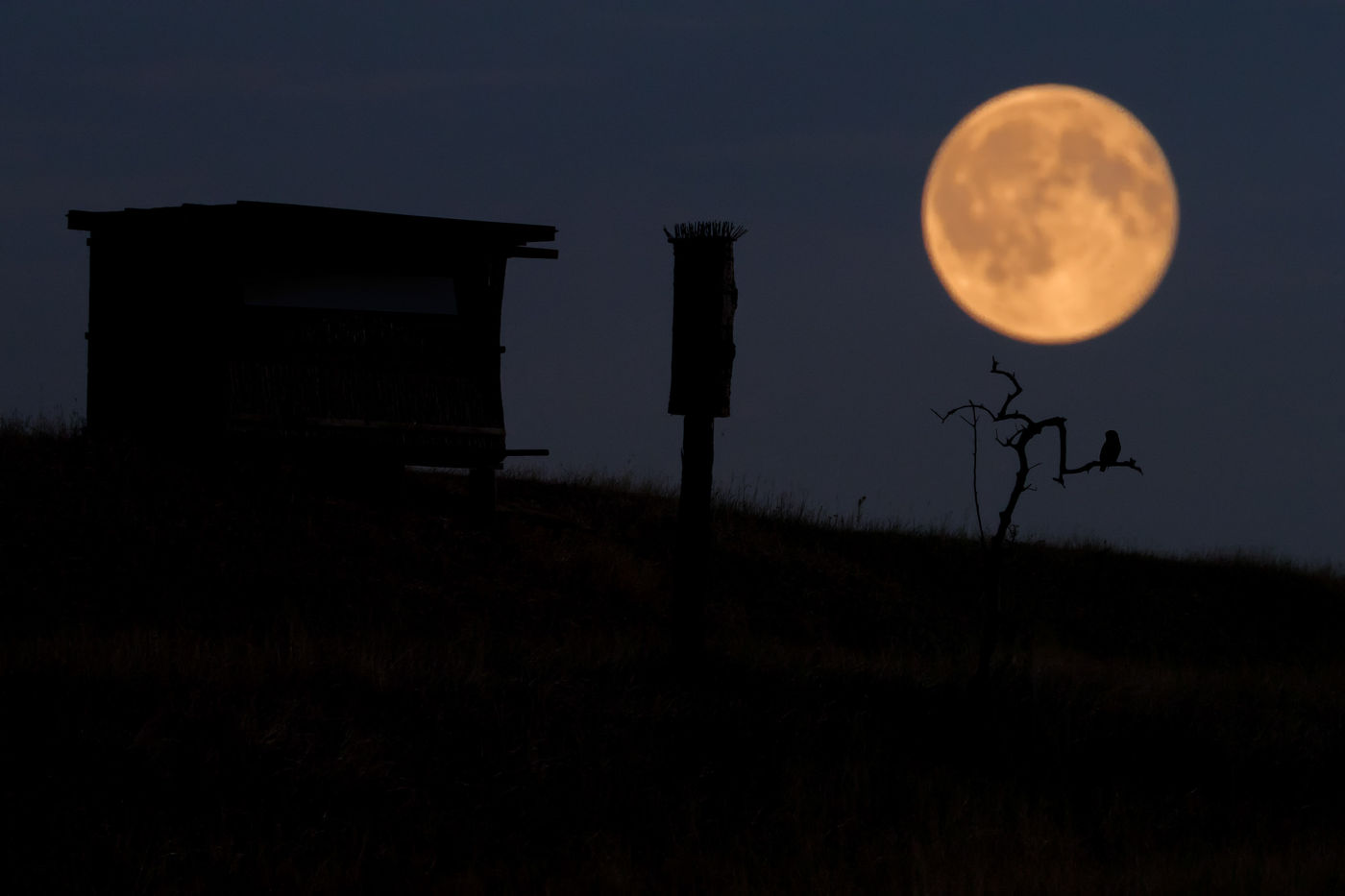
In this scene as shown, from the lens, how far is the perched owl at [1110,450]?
1423 centimetres

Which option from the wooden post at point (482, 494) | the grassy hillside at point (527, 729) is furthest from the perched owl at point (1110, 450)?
the wooden post at point (482, 494)

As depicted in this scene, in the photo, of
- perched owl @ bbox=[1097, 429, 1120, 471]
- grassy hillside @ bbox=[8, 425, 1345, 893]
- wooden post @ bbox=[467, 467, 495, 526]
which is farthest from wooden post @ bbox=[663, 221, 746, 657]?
wooden post @ bbox=[467, 467, 495, 526]

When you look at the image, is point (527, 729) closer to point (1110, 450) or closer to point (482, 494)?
point (1110, 450)

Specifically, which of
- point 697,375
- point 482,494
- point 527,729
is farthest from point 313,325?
point 527,729

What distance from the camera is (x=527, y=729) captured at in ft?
38.8

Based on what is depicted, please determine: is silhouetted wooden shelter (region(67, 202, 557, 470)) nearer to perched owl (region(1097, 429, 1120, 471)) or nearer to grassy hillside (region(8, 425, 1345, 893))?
grassy hillside (region(8, 425, 1345, 893))

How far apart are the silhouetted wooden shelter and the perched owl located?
1112 centimetres

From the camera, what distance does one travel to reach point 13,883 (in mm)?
8984

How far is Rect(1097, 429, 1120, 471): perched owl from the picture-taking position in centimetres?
1423

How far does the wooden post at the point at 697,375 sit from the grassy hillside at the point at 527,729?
2.72 ft

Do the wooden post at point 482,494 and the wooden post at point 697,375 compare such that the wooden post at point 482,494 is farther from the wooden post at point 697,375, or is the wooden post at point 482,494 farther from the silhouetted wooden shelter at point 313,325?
the wooden post at point 697,375

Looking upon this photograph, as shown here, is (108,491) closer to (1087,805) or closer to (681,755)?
(681,755)

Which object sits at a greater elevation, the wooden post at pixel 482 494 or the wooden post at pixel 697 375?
the wooden post at pixel 697 375

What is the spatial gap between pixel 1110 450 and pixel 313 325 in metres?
12.8
